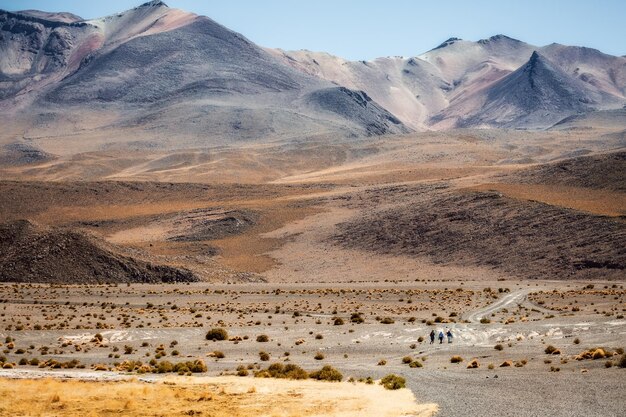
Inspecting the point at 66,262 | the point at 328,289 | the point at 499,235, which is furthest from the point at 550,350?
the point at 499,235

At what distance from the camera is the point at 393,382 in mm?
24125

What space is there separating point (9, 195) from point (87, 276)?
61.9 metres

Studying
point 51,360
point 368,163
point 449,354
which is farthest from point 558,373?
point 368,163

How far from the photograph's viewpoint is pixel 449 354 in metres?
33.3

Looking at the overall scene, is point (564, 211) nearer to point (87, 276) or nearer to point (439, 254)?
point (439, 254)

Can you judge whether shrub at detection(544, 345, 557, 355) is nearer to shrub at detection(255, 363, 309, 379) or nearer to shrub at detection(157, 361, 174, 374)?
shrub at detection(255, 363, 309, 379)

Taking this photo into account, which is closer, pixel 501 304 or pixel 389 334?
pixel 389 334

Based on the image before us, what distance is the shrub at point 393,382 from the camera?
23.9 m

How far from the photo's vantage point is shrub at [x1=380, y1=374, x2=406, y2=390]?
2388 centimetres

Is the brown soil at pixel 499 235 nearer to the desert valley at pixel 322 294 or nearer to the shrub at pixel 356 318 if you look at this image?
the desert valley at pixel 322 294

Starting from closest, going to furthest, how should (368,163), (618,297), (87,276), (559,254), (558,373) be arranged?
(558,373)
(618,297)
(87,276)
(559,254)
(368,163)

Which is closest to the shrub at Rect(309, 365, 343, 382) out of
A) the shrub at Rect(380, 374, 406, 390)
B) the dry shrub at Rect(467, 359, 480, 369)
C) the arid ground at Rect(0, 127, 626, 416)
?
the arid ground at Rect(0, 127, 626, 416)

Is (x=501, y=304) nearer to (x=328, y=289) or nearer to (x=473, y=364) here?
(x=328, y=289)

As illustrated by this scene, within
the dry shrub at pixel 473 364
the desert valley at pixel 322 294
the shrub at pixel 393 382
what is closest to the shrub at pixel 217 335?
the desert valley at pixel 322 294
